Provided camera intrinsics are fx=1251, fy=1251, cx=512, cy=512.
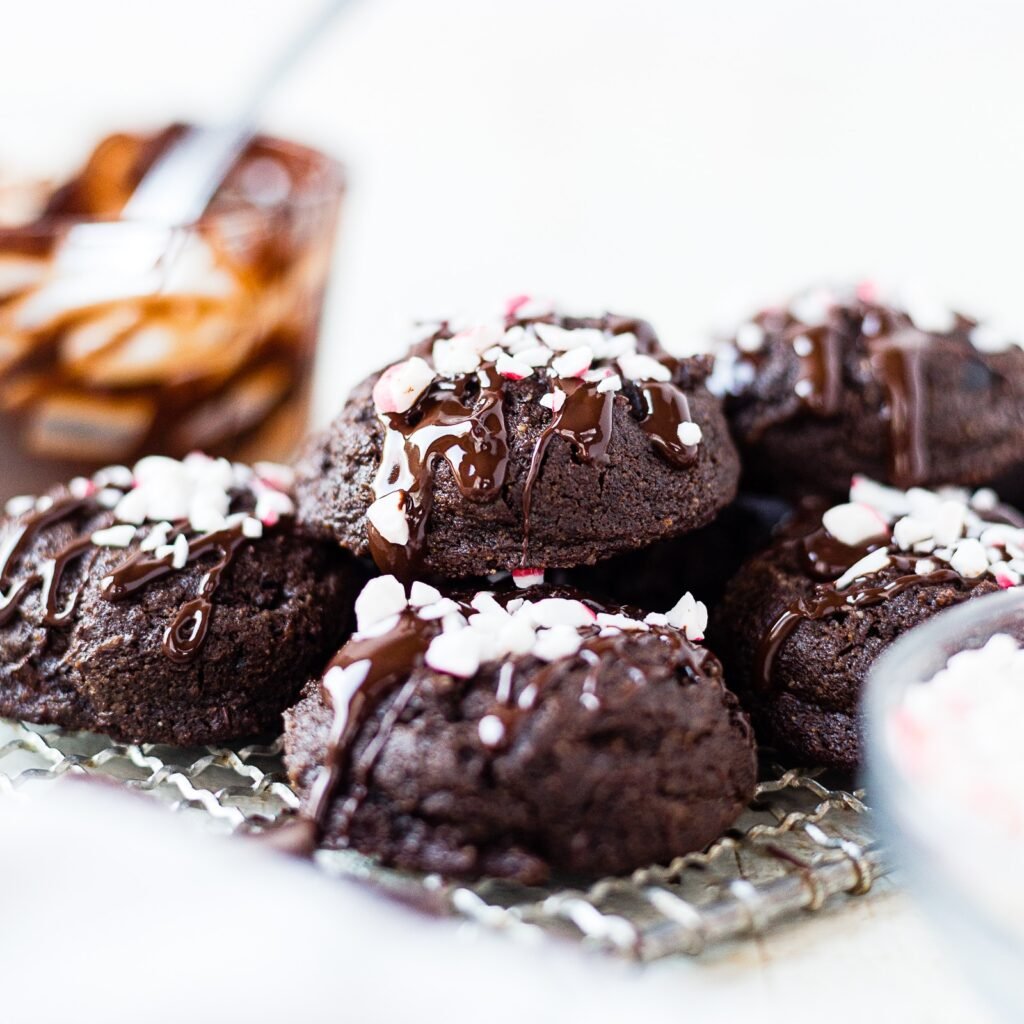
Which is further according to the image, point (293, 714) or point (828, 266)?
point (828, 266)

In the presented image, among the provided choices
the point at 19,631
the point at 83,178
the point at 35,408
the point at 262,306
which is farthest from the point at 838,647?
the point at 83,178

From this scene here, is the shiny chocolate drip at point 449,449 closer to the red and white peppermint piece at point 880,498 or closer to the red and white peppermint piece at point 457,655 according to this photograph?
the red and white peppermint piece at point 457,655

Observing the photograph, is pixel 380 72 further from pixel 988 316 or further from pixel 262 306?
pixel 988 316

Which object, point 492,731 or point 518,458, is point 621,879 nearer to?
point 492,731

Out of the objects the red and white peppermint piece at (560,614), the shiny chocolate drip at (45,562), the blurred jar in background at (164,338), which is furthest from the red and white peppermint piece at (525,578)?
the blurred jar in background at (164,338)

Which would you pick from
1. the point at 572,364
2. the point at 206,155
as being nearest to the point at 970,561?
the point at 572,364

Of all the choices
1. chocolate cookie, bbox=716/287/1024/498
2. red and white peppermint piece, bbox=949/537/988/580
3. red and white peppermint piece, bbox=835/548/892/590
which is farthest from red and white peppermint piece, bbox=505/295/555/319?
red and white peppermint piece, bbox=949/537/988/580
